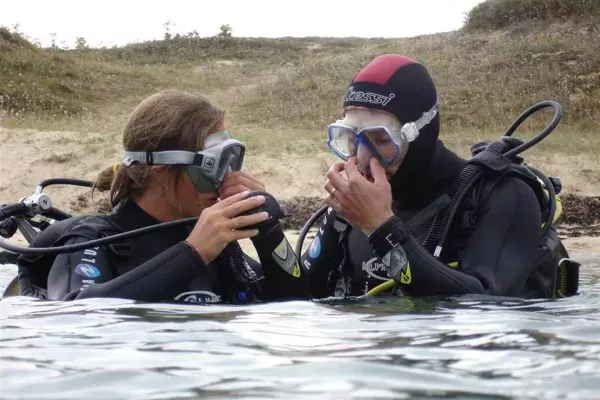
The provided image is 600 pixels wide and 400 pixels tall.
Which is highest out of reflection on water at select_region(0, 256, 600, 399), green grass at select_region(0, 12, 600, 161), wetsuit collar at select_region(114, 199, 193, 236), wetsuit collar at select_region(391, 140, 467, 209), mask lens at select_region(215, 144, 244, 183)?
green grass at select_region(0, 12, 600, 161)

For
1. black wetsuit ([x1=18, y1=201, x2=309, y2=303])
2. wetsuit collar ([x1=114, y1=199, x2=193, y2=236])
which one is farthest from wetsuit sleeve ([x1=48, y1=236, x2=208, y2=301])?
wetsuit collar ([x1=114, y1=199, x2=193, y2=236])

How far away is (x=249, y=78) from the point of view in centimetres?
2359

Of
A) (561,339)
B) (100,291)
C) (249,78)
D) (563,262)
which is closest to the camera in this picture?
(561,339)

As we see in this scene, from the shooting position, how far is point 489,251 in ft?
10.9

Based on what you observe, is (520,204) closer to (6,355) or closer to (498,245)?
Answer: (498,245)

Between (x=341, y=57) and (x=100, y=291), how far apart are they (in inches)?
840

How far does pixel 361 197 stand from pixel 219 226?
54 cm

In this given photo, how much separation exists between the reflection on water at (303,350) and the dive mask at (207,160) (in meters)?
0.48

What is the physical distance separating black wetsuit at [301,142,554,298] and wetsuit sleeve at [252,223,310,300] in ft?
0.84

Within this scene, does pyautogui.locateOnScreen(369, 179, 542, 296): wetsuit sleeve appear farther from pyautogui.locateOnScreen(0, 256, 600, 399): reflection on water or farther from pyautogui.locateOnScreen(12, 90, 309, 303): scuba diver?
pyautogui.locateOnScreen(12, 90, 309, 303): scuba diver

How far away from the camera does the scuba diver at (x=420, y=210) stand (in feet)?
10.8

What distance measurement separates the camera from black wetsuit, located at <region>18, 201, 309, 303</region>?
3125 millimetres

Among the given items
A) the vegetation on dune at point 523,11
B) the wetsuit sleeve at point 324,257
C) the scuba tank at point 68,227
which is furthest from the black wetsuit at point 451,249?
the vegetation on dune at point 523,11

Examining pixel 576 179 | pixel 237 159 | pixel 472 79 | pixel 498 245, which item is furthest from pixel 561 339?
pixel 472 79
